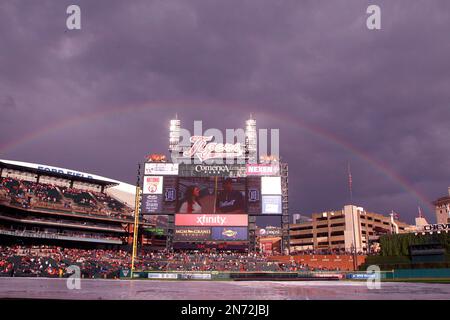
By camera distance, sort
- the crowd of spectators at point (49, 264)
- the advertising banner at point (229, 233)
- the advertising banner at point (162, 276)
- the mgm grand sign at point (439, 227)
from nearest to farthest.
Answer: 1. the crowd of spectators at point (49, 264)
2. the advertising banner at point (162, 276)
3. the advertising banner at point (229, 233)
4. the mgm grand sign at point (439, 227)

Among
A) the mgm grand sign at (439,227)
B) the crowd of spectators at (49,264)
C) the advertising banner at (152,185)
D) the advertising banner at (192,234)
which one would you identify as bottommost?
the crowd of spectators at (49,264)

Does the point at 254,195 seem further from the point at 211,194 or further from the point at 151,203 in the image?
the point at 151,203

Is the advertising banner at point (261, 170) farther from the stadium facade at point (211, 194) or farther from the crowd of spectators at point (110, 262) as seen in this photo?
the crowd of spectators at point (110, 262)

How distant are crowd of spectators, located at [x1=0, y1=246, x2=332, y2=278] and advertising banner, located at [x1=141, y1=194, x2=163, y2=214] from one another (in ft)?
27.6

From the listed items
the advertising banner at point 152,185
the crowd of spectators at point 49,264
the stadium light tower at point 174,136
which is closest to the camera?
the crowd of spectators at point 49,264

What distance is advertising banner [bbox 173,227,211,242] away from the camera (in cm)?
7144

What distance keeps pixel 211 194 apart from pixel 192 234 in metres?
8.21

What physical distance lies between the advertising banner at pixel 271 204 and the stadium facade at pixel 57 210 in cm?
3383

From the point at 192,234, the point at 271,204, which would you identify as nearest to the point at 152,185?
the point at 192,234

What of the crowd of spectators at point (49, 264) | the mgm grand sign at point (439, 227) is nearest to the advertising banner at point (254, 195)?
the crowd of spectators at point (49, 264)

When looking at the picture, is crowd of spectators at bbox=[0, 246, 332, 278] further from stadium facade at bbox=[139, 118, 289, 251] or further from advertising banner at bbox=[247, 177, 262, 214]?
advertising banner at bbox=[247, 177, 262, 214]

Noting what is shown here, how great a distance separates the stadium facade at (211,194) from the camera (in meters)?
71.8
